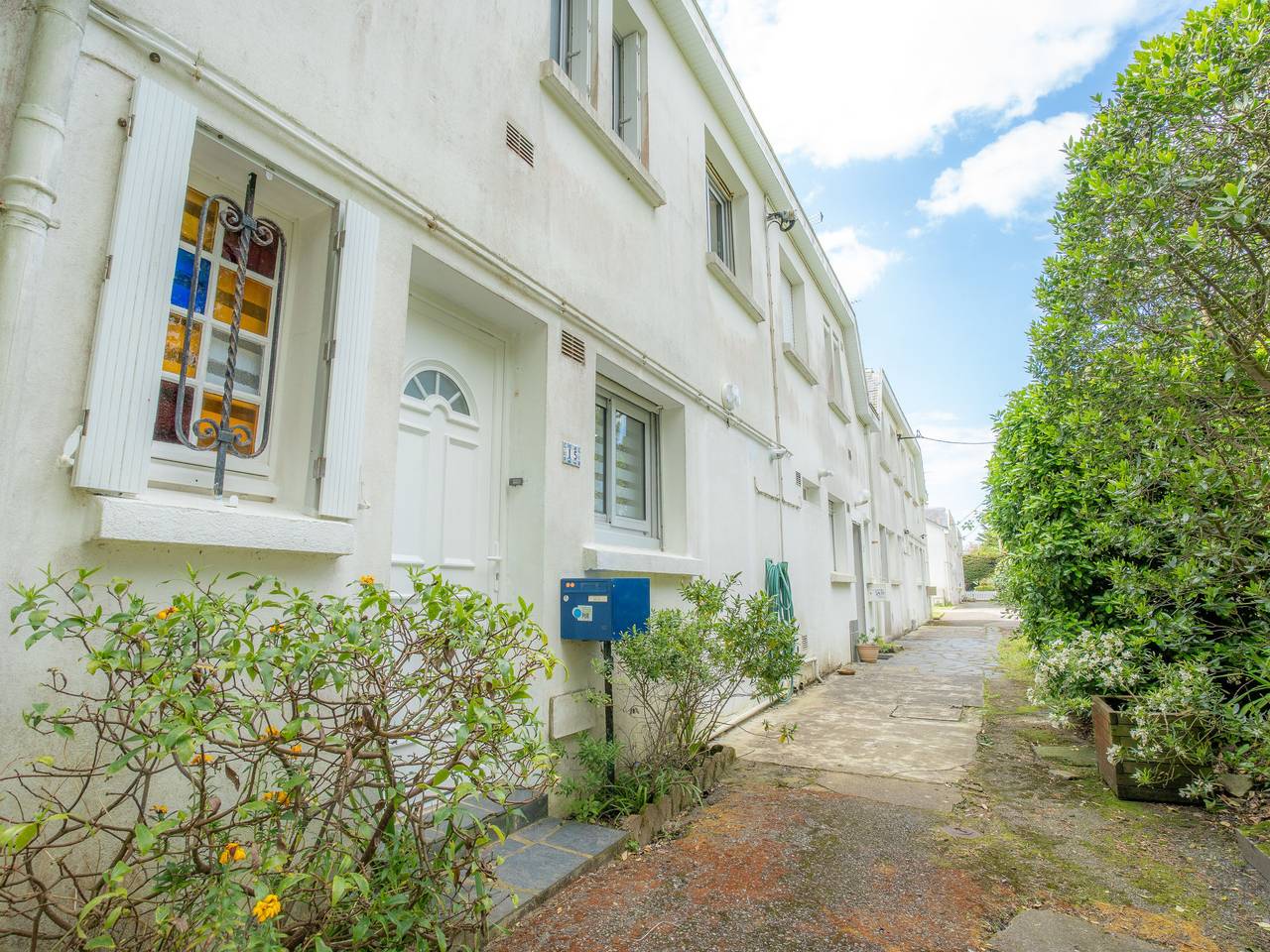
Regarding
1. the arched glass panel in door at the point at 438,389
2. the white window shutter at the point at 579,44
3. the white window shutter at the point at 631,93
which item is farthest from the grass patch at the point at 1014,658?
the white window shutter at the point at 579,44

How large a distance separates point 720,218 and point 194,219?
6599 mm

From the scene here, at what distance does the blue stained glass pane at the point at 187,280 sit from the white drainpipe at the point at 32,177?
0.51 meters

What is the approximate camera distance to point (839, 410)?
37.2ft

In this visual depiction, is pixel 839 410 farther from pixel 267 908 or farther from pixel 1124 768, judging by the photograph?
pixel 267 908

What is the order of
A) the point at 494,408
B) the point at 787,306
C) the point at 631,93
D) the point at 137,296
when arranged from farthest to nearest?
the point at 787,306, the point at 631,93, the point at 494,408, the point at 137,296

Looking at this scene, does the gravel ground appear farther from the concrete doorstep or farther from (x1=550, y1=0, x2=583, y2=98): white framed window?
(x1=550, y1=0, x2=583, y2=98): white framed window

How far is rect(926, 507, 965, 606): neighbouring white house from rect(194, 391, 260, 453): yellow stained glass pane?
3791 cm

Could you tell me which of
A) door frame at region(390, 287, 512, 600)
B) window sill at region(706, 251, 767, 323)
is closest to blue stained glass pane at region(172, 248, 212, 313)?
door frame at region(390, 287, 512, 600)

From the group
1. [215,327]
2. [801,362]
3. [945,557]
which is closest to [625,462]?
[215,327]

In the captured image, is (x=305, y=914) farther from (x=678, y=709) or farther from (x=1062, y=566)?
(x=1062, y=566)

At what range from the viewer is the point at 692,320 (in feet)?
19.4

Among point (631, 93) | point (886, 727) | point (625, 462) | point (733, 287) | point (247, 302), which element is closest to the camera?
point (247, 302)

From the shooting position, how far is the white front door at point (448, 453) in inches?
127

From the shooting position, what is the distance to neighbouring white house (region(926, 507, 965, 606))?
127ft
